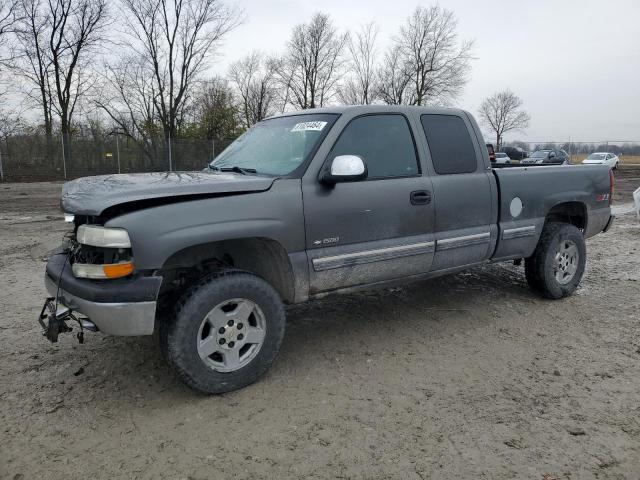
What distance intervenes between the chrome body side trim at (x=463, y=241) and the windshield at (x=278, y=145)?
136 cm

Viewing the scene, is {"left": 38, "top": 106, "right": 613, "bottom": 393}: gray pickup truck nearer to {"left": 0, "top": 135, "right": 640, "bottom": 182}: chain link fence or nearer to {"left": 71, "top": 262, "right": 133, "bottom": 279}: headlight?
{"left": 71, "top": 262, "right": 133, "bottom": 279}: headlight

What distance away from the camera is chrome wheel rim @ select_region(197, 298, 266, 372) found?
3090mm

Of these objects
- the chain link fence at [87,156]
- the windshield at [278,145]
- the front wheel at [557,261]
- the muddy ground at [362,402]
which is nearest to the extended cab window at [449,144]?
the windshield at [278,145]

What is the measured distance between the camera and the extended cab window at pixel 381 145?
12.3 feet

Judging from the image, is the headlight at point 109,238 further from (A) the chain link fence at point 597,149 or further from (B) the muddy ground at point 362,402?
(A) the chain link fence at point 597,149

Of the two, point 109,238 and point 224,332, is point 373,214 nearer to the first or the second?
point 224,332

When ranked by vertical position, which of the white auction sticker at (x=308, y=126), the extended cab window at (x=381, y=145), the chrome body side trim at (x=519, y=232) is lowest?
the chrome body side trim at (x=519, y=232)

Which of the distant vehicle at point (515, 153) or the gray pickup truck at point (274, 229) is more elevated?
the distant vehicle at point (515, 153)

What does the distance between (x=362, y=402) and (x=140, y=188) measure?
1.89 m

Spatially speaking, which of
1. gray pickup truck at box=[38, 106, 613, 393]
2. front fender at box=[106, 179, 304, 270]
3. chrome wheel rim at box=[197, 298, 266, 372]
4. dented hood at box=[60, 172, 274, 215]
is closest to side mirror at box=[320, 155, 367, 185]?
gray pickup truck at box=[38, 106, 613, 393]

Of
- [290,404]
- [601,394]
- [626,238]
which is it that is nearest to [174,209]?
[290,404]

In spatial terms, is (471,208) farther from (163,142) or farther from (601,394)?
(163,142)

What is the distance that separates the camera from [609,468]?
96.3 inches

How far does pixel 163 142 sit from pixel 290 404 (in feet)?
85.7
